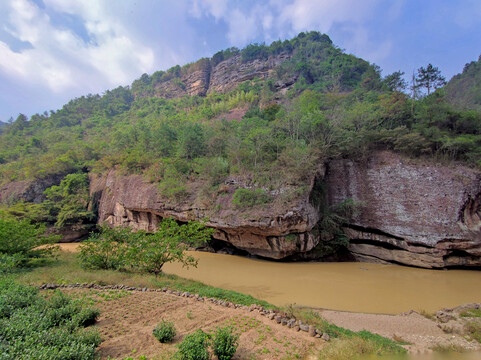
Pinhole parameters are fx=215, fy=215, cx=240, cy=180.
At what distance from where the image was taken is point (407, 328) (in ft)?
21.4

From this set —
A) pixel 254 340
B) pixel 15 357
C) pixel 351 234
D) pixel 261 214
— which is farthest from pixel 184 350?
pixel 351 234

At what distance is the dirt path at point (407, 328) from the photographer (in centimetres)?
554

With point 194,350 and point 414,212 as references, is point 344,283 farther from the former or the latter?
point 194,350

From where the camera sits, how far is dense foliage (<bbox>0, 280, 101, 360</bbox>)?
3.18 metres

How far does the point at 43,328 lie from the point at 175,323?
2514 mm

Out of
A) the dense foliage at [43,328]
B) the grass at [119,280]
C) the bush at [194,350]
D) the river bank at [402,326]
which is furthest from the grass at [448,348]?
the dense foliage at [43,328]

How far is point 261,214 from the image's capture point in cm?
1264

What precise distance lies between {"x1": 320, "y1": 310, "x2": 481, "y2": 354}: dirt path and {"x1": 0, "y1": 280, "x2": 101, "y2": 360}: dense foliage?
6.58m

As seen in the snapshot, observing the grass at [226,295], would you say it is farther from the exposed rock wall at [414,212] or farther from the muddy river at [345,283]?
the exposed rock wall at [414,212]

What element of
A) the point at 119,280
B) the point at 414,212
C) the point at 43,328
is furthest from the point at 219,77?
the point at 43,328

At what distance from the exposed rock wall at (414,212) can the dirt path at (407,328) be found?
22.1 ft

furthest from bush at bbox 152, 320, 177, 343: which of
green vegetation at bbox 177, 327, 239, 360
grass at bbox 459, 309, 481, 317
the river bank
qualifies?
grass at bbox 459, 309, 481, 317

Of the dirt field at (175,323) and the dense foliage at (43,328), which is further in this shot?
the dirt field at (175,323)

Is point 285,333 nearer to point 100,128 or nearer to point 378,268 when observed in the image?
point 378,268
